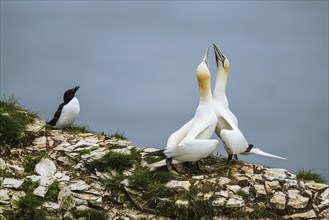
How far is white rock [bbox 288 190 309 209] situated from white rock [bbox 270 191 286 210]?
0.43 feet

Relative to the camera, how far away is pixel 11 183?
511 inches

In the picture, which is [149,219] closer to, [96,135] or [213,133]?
[213,133]

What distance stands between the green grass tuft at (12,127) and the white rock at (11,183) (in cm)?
123

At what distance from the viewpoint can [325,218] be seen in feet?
42.5

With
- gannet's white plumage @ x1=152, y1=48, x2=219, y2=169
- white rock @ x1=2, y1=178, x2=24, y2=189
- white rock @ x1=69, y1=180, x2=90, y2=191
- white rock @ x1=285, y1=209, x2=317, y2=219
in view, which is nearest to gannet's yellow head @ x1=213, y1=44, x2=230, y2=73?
gannet's white plumage @ x1=152, y1=48, x2=219, y2=169

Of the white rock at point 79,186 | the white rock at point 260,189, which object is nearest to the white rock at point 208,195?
the white rock at point 260,189

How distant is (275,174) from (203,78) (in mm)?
2579

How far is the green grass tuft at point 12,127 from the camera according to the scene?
14227 millimetres

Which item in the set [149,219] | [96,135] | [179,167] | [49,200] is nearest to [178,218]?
[149,219]

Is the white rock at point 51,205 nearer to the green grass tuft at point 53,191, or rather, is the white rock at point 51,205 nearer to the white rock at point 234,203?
the green grass tuft at point 53,191

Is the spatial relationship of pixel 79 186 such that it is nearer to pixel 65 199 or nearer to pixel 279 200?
pixel 65 199

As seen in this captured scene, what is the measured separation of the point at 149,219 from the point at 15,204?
254 cm

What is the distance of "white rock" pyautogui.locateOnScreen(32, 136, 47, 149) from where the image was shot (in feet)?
47.9

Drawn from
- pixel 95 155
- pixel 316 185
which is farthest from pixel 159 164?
pixel 316 185
